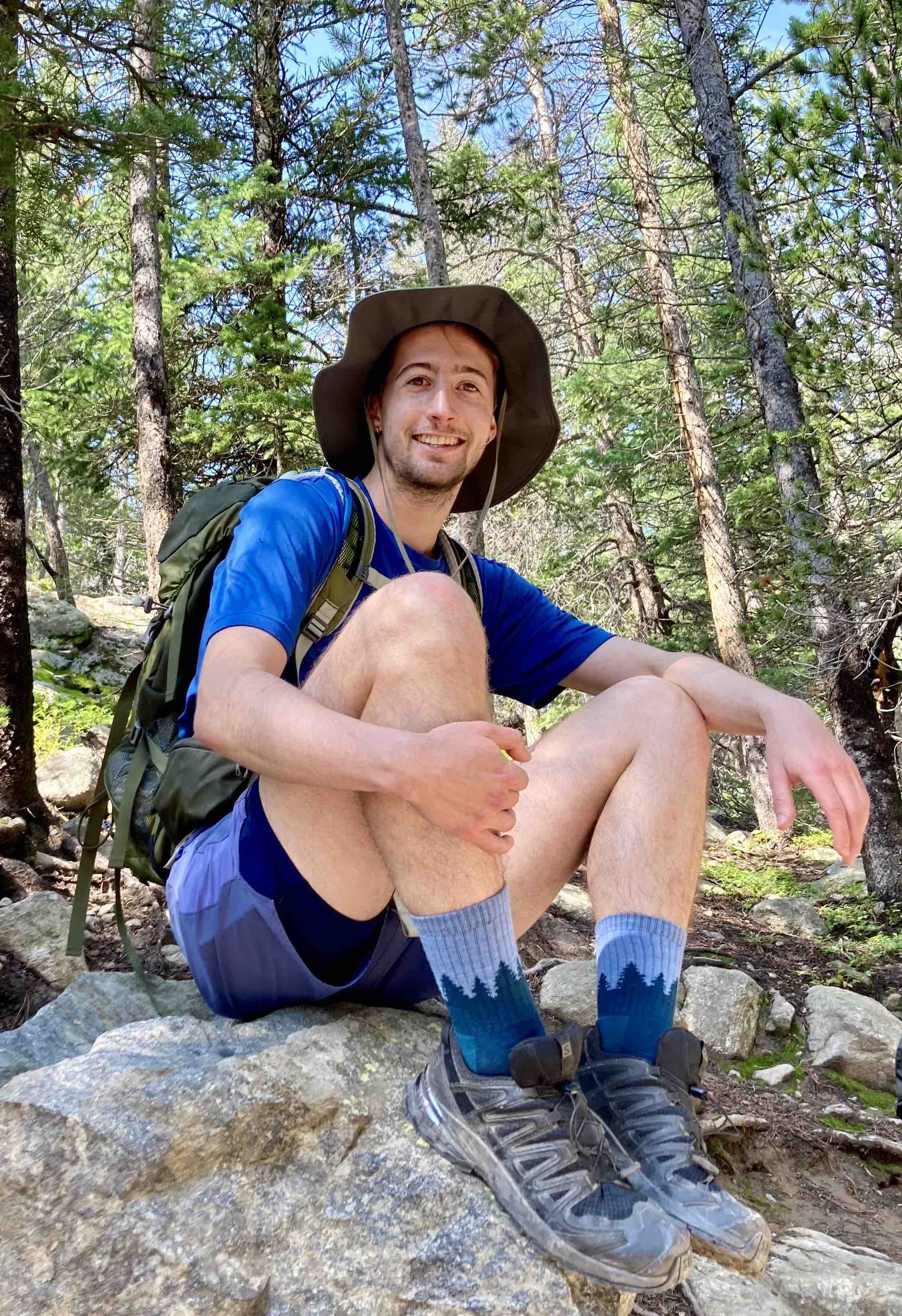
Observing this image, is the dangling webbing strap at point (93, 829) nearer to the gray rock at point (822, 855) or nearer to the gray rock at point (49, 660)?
the gray rock at point (49, 660)

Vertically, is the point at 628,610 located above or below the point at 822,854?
above

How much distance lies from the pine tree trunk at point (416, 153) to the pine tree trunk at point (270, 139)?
1.83m

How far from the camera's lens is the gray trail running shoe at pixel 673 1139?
5.33 ft

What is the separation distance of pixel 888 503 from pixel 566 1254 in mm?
6233

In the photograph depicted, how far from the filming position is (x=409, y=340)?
285cm

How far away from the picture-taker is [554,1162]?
171 centimetres

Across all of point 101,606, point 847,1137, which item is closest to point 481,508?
point 847,1137

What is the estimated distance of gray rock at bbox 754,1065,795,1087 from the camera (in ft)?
14.0

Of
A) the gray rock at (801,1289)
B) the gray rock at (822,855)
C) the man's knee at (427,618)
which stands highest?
the man's knee at (427,618)

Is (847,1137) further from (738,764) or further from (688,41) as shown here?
(738,764)

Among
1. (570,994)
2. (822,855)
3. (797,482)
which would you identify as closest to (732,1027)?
(570,994)

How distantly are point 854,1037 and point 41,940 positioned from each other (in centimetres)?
376

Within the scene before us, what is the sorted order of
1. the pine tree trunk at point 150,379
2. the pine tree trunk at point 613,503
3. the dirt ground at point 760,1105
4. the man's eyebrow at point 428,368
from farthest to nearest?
the pine tree trunk at point 613,503 < the pine tree trunk at point 150,379 < the dirt ground at point 760,1105 < the man's eyebrow at point 428,368

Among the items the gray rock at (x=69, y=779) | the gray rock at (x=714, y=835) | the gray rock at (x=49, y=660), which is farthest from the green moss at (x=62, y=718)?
the gray rock at (x=714, y=835)
